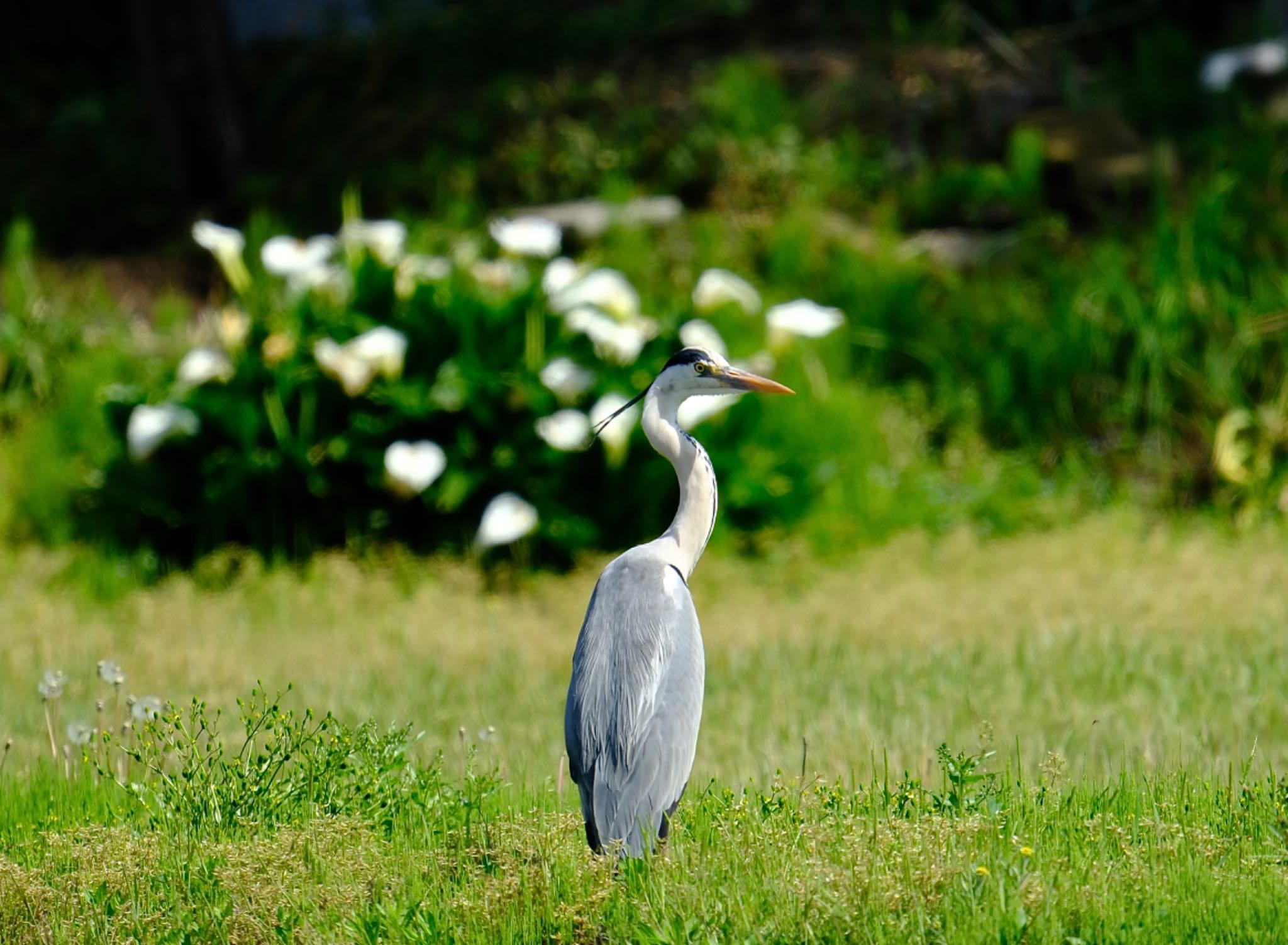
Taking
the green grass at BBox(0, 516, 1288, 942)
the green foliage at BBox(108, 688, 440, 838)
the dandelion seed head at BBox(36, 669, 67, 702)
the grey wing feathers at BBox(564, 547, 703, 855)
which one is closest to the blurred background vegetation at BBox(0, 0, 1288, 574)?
the green grass at BBox(0, 516, 1288, 942)

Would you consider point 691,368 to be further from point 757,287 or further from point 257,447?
point 757,287

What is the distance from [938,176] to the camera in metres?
10.3

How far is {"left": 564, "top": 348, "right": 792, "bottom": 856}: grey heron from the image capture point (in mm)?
3463

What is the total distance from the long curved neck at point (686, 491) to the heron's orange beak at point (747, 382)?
183 millimetres

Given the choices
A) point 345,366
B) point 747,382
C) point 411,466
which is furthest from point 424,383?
point 747,382

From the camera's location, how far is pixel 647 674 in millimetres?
3621

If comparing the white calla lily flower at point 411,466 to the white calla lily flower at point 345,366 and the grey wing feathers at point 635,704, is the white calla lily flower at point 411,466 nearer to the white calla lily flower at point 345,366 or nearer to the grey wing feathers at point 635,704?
the white calla lily flower at point 345,366

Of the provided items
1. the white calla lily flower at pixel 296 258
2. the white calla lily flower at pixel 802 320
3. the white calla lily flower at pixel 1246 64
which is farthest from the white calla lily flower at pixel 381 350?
the white calla lily flower at pixel 1246 64

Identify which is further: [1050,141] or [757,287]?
[1050,141]

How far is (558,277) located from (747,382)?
407 centimetres

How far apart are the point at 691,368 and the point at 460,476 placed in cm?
359

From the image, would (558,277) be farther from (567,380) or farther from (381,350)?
(381,350)

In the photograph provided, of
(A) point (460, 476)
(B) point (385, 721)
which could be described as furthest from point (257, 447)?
(B) point (385, 721)

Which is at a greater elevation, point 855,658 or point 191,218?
point 191,218
